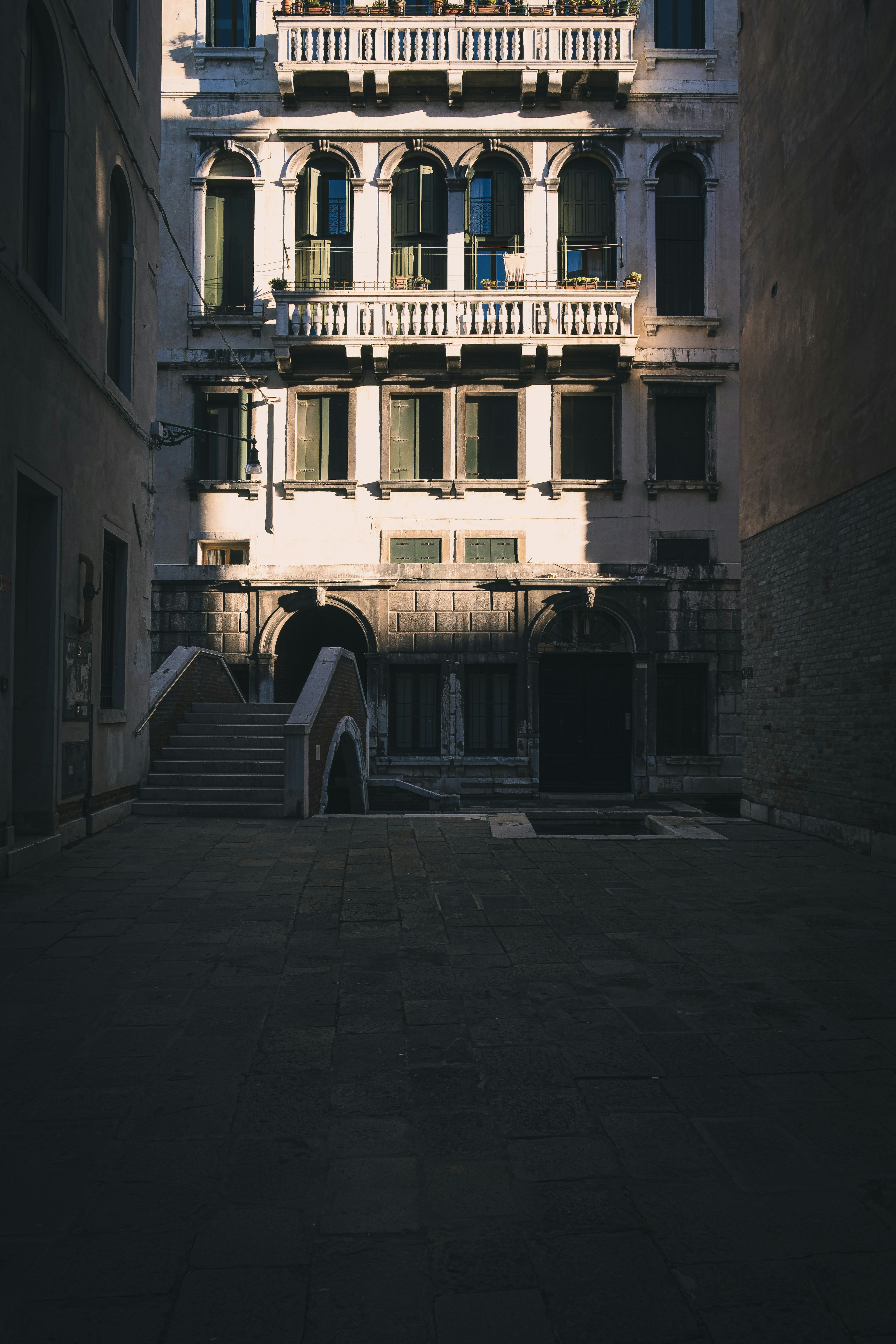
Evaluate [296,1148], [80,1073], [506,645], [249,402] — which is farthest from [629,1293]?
[249,402]

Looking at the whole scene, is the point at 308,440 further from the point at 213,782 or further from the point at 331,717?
the point at 213,782

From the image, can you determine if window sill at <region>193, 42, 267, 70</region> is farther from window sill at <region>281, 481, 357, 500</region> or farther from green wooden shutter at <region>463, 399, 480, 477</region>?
window sill at <region>281, 481, 357, 500</region>

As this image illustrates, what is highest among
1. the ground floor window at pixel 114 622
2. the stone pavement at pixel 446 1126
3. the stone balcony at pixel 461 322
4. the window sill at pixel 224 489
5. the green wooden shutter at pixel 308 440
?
the stone balcony at pixel 461 322

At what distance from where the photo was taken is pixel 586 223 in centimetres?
2062

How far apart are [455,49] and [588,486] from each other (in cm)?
972

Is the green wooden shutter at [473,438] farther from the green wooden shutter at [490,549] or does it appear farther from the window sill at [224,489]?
the window sill at [224,489]

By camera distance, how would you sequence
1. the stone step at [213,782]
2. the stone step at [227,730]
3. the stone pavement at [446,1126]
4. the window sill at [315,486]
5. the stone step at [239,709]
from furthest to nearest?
the window sill at [315,486] < the stone step at [239,709] < the stone step at [227,730] < the stone step at [213,782] < the stone pavement at [446,1126]

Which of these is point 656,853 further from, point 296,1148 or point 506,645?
point 506,645

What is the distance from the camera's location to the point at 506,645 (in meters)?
20.0

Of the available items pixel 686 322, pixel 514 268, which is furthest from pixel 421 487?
pixel 686 322

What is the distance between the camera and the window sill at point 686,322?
20.2 m

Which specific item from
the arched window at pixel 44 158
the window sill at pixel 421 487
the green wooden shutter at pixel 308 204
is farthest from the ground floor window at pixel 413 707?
the arched window at pixel 44 158

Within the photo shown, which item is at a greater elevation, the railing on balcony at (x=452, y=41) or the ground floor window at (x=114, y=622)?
the railing on balcony at (x=452, y=41)

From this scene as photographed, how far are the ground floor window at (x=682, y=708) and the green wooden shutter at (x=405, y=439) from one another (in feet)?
22.8
